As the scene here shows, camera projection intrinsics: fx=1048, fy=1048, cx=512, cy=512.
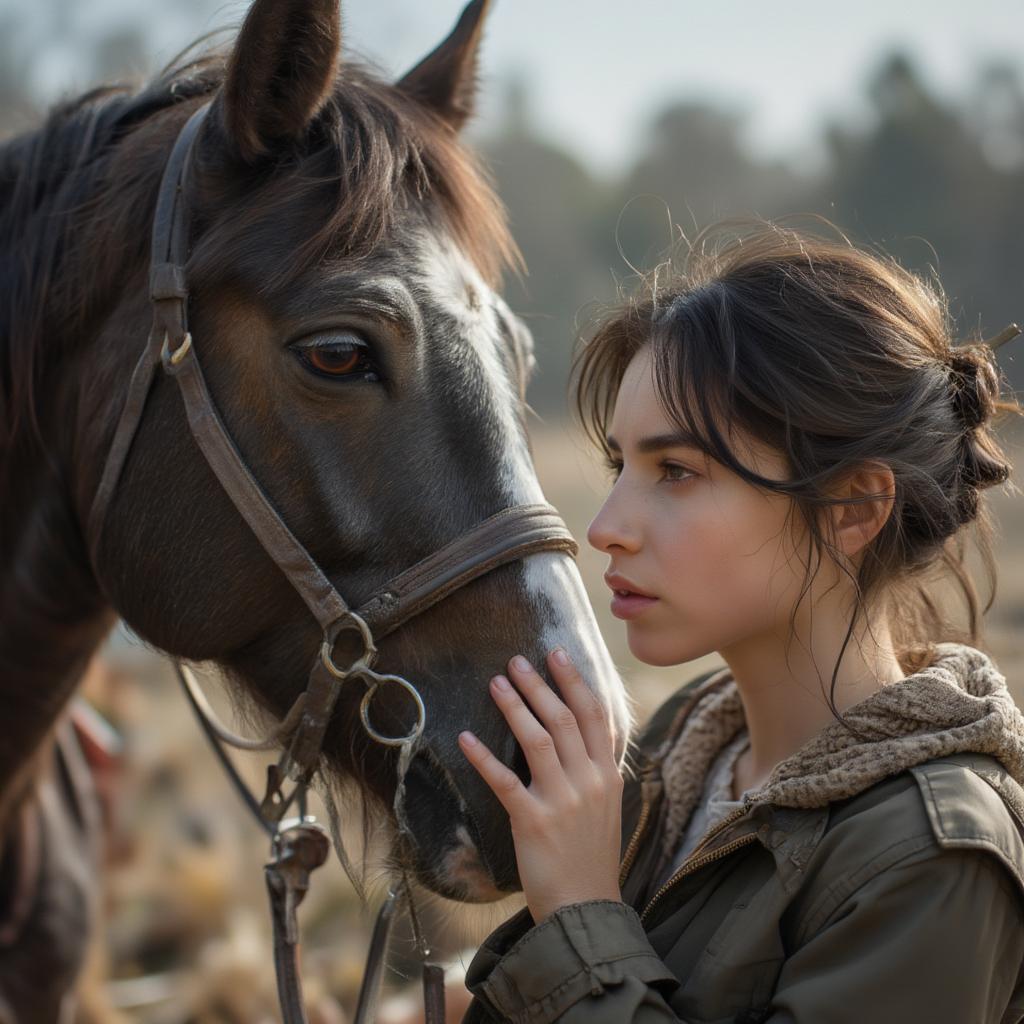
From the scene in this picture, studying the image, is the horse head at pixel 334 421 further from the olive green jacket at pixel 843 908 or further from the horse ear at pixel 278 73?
the olive green jacket at pixel 843 908

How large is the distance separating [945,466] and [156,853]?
4.56 meters

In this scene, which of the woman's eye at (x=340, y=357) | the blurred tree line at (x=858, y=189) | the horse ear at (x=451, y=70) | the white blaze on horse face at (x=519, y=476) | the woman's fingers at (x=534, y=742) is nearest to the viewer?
the woman's fingers at (x=534, y=742)

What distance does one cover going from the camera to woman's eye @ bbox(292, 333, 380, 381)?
166cm

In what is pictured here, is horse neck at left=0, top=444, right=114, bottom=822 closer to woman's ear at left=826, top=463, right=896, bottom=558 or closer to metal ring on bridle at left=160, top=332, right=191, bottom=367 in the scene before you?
metal ring on bridle at left=160, top=332, right=191, bottom=367

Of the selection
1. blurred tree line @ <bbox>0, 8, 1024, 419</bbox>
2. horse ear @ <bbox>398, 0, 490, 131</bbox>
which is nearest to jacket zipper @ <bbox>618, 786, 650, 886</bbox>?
horse ear @ <bbox>398, 0, 490, 131</bbox>

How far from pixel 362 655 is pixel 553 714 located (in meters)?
0.36

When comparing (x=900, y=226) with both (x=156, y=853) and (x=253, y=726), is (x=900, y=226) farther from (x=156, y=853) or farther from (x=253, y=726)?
(x=253, y=726)

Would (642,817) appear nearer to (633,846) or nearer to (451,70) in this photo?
(633,846)

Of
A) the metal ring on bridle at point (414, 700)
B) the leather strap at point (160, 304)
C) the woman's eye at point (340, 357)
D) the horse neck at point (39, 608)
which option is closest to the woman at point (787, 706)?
the metal ring on bridle at point (414, 700)

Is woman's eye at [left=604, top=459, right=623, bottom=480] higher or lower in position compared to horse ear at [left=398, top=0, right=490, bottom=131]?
lower

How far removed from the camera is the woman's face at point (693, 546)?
144 centimetres

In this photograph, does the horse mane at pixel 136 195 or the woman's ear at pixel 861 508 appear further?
the horse mane at pixel 136 195

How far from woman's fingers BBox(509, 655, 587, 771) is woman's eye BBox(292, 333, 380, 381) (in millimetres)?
537

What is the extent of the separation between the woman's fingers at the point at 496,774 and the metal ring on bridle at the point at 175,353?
81 centimetres
